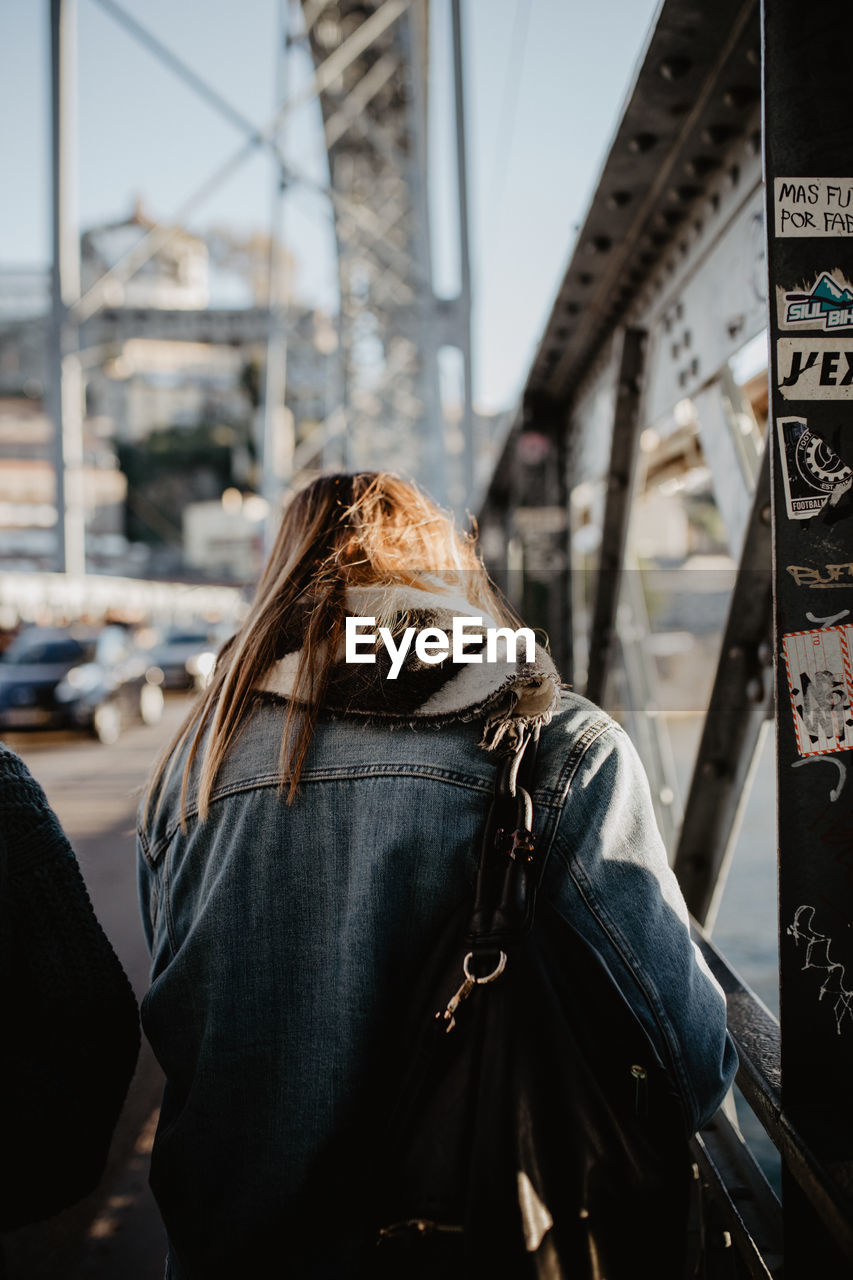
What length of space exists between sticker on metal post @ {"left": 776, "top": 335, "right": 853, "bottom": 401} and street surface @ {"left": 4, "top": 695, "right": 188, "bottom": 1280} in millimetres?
1396

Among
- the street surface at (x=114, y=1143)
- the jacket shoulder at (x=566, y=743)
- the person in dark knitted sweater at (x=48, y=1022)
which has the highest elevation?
the jacket shoulder at (x=566, y=743)

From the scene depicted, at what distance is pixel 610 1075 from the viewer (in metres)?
1.16

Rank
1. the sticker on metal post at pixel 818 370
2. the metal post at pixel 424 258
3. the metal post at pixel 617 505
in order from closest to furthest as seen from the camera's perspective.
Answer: the sticker on metal post at pixel 818 370 < the metal post at pixel 617 505 < the metal post at pixel 424 258

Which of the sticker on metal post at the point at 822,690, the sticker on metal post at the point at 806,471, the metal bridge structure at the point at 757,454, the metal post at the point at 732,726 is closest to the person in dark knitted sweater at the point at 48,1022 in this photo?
the metal bridge structure at the point at 757,454

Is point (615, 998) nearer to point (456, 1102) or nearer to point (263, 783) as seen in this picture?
point (456, 1102)

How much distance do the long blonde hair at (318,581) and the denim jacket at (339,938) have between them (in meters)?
0.06

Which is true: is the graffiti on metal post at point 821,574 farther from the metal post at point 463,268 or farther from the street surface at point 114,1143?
the metal post at point 463,268

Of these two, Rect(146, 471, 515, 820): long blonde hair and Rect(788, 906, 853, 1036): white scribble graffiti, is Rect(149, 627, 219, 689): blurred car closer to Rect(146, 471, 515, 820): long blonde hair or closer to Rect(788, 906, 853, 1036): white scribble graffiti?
Rect(146, 471, 515, 820): long blonde hair

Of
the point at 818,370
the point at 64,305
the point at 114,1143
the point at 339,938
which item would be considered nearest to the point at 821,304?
the point at 818,370

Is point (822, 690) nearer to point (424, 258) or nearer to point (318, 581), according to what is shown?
point (318, 581)

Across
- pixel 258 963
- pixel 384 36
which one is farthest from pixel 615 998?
pixel 384 36

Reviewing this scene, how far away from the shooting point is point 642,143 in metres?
2.50

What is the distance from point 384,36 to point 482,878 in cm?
1801

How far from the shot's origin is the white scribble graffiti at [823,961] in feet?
4.77
